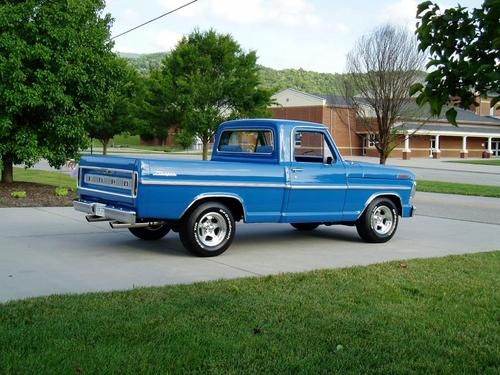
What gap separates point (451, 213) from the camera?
15.7 metres

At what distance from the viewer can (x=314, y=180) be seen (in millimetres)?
9766

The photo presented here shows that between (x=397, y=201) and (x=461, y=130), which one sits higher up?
(x=461, y=130)

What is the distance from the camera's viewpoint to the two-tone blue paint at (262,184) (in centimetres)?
839

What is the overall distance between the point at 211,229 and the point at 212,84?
21574 mm

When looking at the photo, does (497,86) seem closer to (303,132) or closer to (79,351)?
(79,351)

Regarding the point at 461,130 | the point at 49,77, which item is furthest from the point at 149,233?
the point at 461,130

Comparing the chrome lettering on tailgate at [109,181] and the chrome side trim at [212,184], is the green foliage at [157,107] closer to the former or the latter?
the chrome lettering on tailgate at [109,181]

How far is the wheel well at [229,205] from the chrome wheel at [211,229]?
19 cm

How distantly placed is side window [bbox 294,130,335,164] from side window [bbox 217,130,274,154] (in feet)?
1.41

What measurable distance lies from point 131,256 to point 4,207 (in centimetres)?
625

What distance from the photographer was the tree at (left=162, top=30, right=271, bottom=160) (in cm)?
2983

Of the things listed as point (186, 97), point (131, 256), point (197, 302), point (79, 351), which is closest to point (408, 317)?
point (197, 302)

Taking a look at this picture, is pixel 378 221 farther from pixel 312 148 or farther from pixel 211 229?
pixel 211 229

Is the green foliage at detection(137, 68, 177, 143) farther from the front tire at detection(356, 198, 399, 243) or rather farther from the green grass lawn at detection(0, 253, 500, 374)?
the green grass lawn at detection(0, 253, 500, 374)
